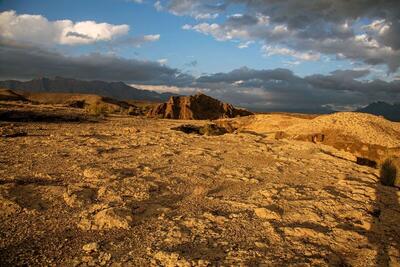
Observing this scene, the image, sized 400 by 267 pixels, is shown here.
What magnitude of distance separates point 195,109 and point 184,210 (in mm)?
27193

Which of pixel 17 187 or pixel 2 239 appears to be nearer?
pixel 2 239

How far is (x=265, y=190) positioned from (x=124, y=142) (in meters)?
6.07

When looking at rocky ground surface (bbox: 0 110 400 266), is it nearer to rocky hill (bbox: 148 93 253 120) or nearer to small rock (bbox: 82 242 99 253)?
small rock (bbox: 82 242 99 253)

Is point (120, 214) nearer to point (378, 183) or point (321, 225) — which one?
point (321, 225)

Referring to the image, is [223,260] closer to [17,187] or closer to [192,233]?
[192,233]

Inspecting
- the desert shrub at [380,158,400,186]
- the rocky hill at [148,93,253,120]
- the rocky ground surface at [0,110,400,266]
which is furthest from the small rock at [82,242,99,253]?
the rocky hill at [148,93,253,120]

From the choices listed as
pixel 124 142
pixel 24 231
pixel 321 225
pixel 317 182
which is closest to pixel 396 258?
pixel 321 225

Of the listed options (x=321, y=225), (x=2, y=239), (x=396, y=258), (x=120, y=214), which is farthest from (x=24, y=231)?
(x=396, y=258)

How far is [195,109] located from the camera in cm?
3309

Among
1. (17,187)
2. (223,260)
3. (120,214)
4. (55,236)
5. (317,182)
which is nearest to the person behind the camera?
(223,260)

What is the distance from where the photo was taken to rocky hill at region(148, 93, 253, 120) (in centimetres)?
3234

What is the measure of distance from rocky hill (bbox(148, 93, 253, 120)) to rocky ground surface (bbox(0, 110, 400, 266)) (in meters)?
21.6

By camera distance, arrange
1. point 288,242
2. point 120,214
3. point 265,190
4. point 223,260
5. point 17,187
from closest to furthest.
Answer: point 223,260 < point 288,242 < point 120,214 < point 17,187 < point 265,190

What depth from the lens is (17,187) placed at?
21.4 ft
